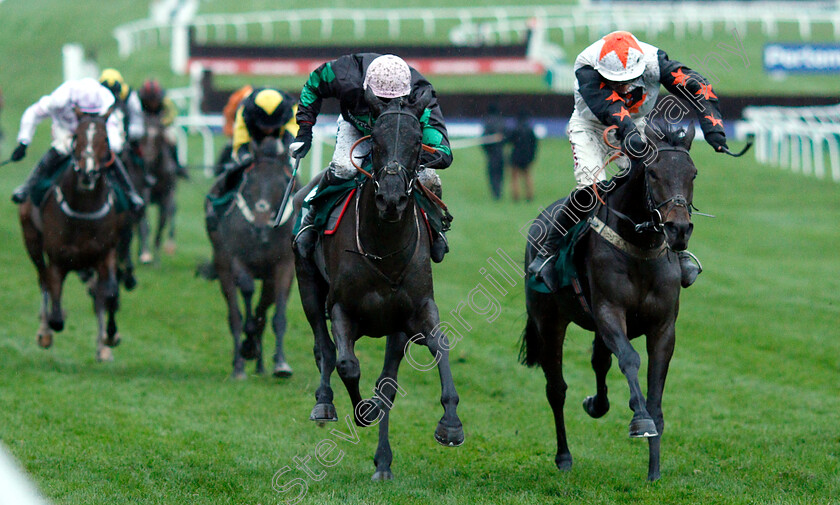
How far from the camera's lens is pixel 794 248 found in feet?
53.4

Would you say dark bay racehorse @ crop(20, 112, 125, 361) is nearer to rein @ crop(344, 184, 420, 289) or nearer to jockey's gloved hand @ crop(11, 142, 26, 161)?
jockey's gloved hand @ crop(11, 142, 26, 161)

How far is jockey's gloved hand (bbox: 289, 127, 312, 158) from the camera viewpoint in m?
6.52

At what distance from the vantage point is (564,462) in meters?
7.13

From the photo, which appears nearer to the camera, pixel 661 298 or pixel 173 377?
pixel 661 298

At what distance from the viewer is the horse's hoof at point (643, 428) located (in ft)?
19.4

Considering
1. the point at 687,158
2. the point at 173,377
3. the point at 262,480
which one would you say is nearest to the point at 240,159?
the point at 173,377

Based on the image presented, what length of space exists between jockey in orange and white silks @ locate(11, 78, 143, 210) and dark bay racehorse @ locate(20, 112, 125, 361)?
0.18 m

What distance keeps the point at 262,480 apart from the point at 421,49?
22.9m

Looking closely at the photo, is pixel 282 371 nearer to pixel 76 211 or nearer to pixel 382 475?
pixel 76 211

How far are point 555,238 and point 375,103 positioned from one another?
182 cm

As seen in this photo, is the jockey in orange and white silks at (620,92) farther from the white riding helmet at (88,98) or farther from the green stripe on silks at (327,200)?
the white riding helmet at (88,98)

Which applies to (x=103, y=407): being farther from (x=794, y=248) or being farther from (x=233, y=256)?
(x=794, y=248)

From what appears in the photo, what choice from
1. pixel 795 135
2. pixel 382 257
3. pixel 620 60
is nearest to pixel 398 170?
pixel 382 257

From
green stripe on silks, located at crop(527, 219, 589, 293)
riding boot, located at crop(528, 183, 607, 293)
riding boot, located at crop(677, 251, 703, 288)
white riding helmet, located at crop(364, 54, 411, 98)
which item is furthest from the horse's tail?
white riding helmet, located at crop(364, 54, 411, 98)
